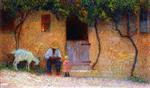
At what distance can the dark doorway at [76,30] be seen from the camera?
88.2ft

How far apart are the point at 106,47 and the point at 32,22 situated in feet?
11.0

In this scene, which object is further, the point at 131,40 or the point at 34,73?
the point at 131,40

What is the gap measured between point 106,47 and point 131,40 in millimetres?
1122

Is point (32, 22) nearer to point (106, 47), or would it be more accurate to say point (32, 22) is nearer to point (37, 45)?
point (37, 45)

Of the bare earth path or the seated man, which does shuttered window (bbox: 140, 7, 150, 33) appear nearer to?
the bare earth path

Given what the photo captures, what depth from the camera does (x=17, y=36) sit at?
86.5 ft

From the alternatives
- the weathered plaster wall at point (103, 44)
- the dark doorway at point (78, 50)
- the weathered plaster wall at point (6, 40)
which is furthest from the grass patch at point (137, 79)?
the weathered plaster wall at point (6, 40)

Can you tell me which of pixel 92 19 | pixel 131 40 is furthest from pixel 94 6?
pixel 131 40

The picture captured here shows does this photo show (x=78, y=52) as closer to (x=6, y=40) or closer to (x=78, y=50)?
(x=78, y=50)

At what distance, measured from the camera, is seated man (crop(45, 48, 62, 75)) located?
26031 mm

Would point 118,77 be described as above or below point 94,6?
below

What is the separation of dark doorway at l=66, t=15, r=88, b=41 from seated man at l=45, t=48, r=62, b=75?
1048 mm

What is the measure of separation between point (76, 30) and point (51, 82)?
4.74 meters

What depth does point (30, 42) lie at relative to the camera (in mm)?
26375
